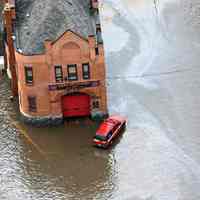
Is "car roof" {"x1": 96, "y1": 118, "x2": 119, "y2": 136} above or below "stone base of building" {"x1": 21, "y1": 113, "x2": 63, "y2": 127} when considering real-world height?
above

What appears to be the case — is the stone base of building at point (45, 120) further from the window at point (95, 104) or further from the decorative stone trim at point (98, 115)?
the window at point (95, 104)

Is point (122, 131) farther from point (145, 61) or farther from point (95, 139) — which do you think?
point (145, 61)

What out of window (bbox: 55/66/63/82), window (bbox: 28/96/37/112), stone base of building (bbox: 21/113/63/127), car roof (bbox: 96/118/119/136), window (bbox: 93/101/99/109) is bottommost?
stone base of building (bbox: 21/113/63/127)

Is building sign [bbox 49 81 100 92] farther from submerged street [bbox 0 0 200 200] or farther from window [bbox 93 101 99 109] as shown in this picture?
submerged street [bbox 0 0 200 200]

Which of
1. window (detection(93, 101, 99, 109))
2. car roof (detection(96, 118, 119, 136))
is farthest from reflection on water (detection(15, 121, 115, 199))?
window (detection(93, 101, 99, 109))

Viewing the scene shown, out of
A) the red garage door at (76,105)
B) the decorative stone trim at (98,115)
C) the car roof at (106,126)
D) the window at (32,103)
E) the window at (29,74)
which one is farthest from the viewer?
the decorative stone trim at (98,115)

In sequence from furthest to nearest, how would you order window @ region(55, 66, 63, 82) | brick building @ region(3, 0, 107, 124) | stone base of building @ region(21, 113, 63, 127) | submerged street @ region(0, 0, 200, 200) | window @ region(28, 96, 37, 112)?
stone base of building @ region(21, 113, 63, 127) → window @ region(28, 96, 37, 112) → window @ region(55, 66, 63, 82) → brick building @ region(3, 0, 107, 124) → submerged street @ region(0, 0, 200, 200)

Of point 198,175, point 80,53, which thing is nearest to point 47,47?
point 80,53

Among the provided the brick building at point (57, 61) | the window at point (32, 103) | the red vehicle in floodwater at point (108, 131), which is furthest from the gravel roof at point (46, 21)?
the red vehicle in floodwater at point (108, 131)
